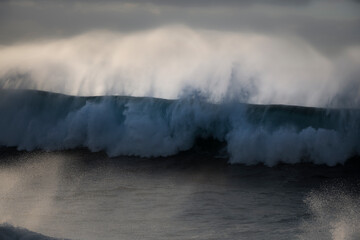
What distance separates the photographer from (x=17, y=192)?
14.3 m

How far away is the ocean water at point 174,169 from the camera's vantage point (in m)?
11.2

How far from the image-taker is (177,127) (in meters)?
18.7

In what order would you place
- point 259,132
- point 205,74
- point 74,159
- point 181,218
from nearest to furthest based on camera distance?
point 181,218 < point 259,132 < point 74,159 < point 205,74

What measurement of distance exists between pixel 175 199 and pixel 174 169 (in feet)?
11.0

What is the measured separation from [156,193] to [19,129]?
9.12m

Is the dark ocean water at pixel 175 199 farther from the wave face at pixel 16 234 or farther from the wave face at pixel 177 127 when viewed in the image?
the wave face at pixel 177 127

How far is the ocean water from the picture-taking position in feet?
36.9

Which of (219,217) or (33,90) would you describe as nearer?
(219,217)

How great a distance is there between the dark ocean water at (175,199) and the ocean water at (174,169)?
2 centimetres

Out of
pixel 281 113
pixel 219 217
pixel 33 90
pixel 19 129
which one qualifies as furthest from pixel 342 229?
pixel 33 90

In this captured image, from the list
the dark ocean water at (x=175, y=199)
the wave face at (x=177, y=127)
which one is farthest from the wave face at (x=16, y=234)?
the wave face at (x=177, y=127)

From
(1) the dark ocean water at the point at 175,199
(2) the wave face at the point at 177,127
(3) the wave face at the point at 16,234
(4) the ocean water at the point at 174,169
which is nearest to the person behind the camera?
(3) the wave face at the point at 16,234

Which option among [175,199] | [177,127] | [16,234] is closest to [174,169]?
[177,127]

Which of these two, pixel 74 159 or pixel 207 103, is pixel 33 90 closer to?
pixel 74 159
